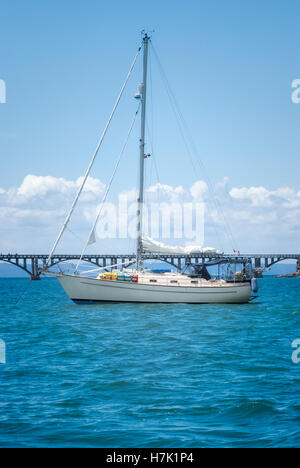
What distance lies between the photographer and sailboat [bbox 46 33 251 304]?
36.1 metres

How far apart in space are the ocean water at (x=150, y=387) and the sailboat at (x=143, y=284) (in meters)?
10.5

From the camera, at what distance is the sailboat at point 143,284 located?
36125 millimetres

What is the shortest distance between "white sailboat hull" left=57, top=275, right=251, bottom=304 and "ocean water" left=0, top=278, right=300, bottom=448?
1039 cm

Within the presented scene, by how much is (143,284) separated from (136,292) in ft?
2.83

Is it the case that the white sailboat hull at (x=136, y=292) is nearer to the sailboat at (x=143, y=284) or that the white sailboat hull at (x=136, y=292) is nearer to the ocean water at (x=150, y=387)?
the sailboat at (x=143, y=284)
